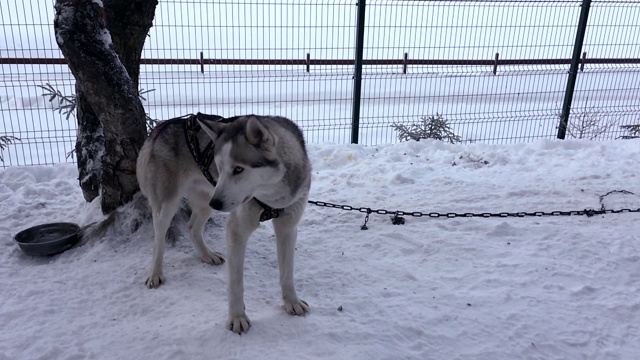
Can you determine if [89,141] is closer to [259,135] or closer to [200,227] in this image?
[200,227]

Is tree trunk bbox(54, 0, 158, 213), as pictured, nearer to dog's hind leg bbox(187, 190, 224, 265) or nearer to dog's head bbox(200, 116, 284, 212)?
dog's hind leg bbox(187, 190, 224, 265)

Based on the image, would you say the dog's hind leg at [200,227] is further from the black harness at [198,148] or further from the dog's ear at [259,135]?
the dog's ear at [259,135]

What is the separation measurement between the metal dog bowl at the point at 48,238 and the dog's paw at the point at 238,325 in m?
1.86

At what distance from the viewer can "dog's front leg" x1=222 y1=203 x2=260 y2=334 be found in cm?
252

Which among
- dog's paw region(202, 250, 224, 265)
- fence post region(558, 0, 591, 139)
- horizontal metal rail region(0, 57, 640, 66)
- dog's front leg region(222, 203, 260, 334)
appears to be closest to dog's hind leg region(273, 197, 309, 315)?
dog's front leg region(222, 203, 260, 334)

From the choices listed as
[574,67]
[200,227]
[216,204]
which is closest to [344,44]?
[574,67]

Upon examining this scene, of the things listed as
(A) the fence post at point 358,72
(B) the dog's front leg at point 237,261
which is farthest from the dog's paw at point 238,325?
(A) the fence post at point 358,72

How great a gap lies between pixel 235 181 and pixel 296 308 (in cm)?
99

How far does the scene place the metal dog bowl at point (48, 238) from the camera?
3.41 metres

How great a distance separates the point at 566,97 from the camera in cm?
741

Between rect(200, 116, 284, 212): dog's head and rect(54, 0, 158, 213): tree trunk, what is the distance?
5.25 feet

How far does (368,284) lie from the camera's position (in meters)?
3.13

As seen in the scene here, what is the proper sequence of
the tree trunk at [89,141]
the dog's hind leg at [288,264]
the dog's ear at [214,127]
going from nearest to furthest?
the dog's ear at [214,127], the dog's hind leg at [288,264], the tree trunk at [89,141]

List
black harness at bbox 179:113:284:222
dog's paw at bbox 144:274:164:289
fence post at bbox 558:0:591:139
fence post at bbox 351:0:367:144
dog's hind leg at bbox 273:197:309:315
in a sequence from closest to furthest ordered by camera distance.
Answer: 1. dog's hind leg at bbox 273:197:309:315
2. black harness at bbox 179:113:284:222
3. dog's paw at bbox 144:274:164:289
4. fence post at bbox 351:0:367:144
5. fence post at bbox 558:0:591:139
